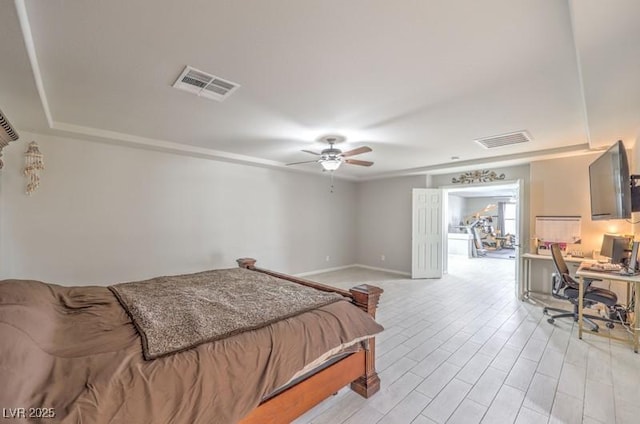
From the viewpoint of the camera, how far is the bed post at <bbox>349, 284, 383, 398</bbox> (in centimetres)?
220

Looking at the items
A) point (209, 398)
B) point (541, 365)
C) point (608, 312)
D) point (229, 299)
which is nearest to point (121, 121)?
point (229, 299)

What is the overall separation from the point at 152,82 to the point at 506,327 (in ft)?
15.5

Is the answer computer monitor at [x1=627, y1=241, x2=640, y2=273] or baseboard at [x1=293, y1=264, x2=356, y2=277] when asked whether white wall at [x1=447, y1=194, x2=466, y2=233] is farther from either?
computer monitor at [x1=627, y1=241, x2=640, y2=273]

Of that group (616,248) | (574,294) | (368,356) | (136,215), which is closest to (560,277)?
(574,294)

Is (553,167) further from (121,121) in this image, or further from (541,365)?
(121,121)

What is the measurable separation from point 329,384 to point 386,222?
5.51 m

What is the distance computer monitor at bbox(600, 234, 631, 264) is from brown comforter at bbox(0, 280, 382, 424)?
398 cm

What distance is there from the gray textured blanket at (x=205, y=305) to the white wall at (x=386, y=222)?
4.51 m

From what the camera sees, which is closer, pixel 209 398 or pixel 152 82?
pixel 209 398

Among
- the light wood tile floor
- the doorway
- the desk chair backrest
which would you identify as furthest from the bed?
the doorway

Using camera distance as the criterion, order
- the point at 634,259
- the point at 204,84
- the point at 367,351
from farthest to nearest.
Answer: the point at 634,259
the point at 204,84
the point at 367,351

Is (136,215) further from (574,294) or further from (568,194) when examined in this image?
(568,194)

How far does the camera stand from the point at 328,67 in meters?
2.14

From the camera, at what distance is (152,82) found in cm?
238
